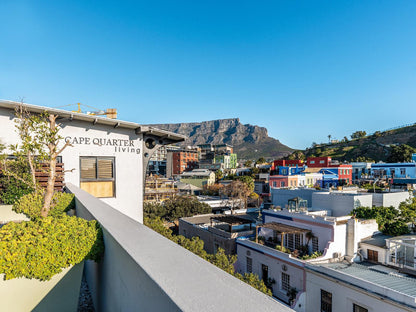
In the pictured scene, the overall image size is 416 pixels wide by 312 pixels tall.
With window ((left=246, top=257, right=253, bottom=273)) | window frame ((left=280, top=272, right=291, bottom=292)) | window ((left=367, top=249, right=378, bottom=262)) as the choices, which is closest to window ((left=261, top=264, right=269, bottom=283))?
window ((left=246, top=257, right=253, bottom=273))

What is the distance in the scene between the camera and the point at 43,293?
2262mm

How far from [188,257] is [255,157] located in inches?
6018

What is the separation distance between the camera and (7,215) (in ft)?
16.0

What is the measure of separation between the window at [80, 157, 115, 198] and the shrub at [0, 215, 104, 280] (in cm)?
452

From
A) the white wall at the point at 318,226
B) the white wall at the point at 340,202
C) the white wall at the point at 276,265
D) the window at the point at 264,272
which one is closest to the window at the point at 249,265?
the white wall at the point at 276,265

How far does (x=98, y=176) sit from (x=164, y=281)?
6442 mm

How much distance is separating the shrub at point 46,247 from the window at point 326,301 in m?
12.7

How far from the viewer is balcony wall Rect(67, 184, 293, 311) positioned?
1004 mm

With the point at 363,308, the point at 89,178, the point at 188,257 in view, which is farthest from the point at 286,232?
the point at 188,257

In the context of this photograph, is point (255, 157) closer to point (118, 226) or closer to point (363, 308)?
point (363, 308)

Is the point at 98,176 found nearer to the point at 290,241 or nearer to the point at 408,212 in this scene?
the point at 290,241

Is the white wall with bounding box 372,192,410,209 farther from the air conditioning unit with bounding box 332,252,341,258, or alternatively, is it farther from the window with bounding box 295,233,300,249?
the window with bounding box 295,233,300,249

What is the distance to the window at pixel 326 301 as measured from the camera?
1205 centimetres

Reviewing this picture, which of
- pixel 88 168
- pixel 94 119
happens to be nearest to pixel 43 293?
pixel 88 168
